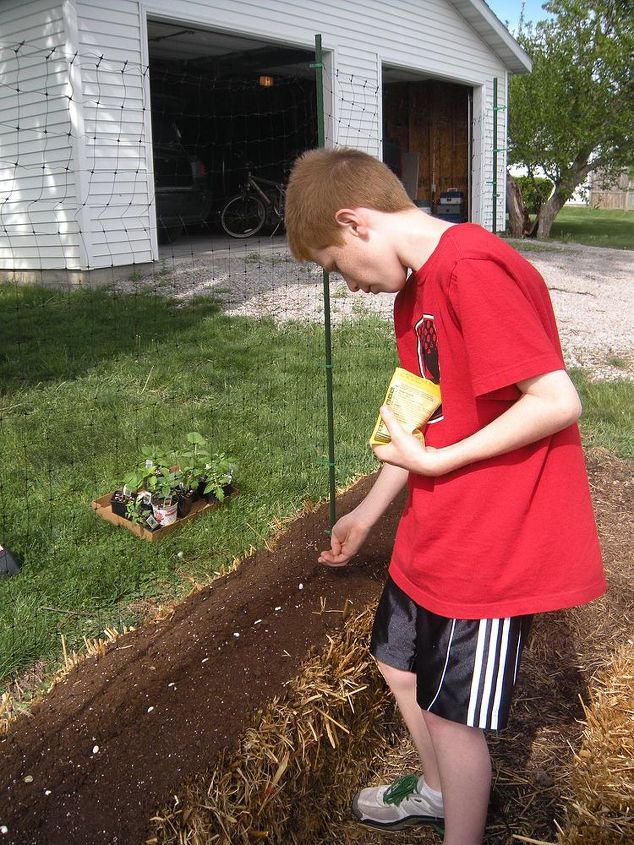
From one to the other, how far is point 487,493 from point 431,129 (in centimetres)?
1689

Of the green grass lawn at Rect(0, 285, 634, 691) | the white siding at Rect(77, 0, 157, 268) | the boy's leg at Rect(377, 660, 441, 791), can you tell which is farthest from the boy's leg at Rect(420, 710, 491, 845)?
the white siding at Rect(77, 0, 157, 268)

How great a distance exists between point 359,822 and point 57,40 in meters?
8.75

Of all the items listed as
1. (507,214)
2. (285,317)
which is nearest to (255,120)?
(507,214)

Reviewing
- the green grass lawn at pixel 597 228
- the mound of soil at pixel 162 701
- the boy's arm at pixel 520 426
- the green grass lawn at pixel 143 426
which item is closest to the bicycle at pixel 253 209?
the green grass lawn at pixel 143 426

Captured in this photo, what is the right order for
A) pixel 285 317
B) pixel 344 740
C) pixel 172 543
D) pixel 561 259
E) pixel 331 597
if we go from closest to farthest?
pixel 344 740, pixel 331 597, pixel 172 543, pixel 285 317, pixel 561 259

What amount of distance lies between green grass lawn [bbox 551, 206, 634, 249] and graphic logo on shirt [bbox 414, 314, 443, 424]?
16.9 meters

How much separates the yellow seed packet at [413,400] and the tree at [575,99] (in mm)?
17766

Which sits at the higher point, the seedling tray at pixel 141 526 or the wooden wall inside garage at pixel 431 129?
the wooden wall inside garage at pixel 431 129

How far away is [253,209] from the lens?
12547 mm

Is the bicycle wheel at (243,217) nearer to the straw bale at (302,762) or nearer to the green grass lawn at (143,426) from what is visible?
the green grass lawn at (143,426)

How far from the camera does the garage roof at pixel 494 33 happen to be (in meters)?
13.7

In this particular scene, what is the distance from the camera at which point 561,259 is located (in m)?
13.1

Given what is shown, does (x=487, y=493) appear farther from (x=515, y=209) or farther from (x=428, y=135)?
(x=515, y=209)

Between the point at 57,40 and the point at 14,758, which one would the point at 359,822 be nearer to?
the point at 14,758
